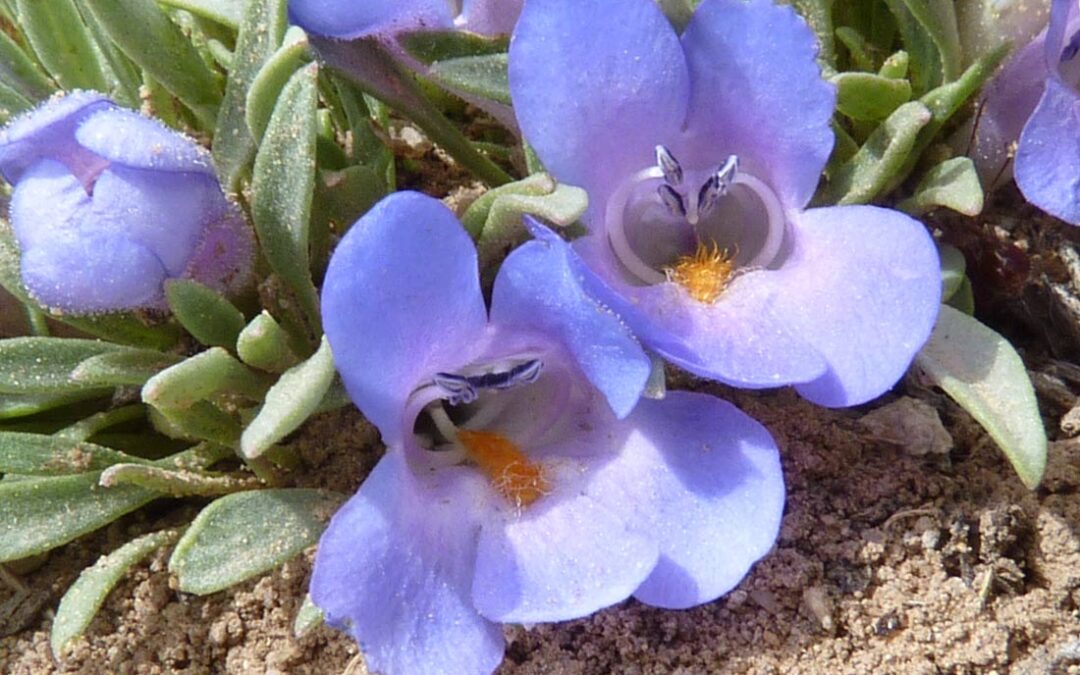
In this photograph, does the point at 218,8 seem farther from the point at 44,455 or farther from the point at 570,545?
Answer: the point at 570,545

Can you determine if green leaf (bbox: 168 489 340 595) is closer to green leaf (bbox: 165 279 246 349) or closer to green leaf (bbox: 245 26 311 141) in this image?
green leaf (bbox: 165 279 246 349)


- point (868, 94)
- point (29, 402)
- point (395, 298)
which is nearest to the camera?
point (395, 298)

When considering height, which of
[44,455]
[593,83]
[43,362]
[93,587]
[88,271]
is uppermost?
[593,83]

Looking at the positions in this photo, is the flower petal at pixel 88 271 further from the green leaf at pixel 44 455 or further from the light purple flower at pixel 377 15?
the light purple flower at pixel 377 15

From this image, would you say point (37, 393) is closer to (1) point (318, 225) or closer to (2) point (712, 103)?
(1) point (318, 225)

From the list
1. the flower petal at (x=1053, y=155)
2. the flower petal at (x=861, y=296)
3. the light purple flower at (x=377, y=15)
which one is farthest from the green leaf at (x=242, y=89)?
the flower petal at (x=1053, y=155)

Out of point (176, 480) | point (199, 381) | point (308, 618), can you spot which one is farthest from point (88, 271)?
point (308, 618)

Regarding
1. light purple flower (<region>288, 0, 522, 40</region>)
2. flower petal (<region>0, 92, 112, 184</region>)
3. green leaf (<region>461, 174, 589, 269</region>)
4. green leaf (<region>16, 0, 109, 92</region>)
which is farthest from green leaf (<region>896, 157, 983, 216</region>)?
green leaf (<region>16, 0, 109, 92</region>)
